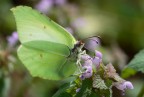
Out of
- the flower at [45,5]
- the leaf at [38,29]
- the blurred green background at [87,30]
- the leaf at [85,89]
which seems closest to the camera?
the leaf at [85,89]

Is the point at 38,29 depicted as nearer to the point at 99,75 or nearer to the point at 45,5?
the point at 99,75

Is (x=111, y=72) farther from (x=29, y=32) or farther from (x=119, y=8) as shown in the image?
(x=119, y=8)

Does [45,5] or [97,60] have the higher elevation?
[97,60]

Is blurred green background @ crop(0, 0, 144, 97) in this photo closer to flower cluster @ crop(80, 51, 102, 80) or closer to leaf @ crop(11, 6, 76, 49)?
leaf @ crop(11, 6, 76, 49)

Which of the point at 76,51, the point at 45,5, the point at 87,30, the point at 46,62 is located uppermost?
the point at 76,51

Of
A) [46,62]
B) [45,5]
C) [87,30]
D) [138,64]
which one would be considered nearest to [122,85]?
[138,64]

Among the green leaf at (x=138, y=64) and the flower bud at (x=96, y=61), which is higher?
the flower bud at (x=96, y=61)

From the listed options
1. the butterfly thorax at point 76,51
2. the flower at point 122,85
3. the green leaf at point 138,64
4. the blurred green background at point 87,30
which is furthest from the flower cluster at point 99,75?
the blurred green background at point 87,30

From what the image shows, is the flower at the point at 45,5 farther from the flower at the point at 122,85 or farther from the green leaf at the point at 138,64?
the flower at the point at 122,85
